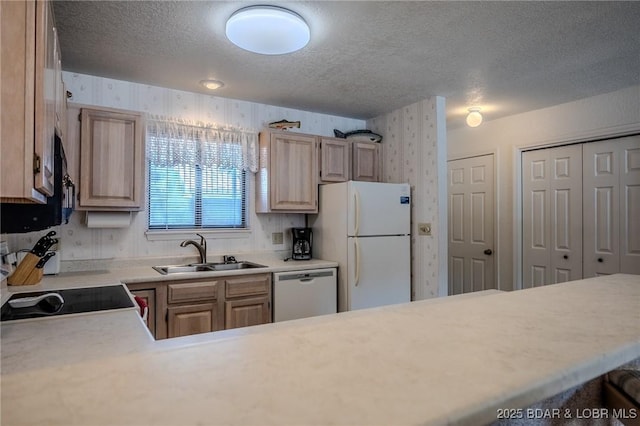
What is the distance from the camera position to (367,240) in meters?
3.34

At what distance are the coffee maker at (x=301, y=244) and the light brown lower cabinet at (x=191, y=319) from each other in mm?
1018

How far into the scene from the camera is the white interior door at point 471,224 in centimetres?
430

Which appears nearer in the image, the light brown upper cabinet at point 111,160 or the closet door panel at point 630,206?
the light brown upper cabinet at point 111,160

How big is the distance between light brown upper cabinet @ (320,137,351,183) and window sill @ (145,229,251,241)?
0.93 meters

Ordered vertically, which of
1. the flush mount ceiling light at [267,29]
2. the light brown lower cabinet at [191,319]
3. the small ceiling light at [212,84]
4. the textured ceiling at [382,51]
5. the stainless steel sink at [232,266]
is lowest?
the light brown lower cabinet at [191,319]

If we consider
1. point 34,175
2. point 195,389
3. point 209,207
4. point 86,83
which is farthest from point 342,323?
point 86,83

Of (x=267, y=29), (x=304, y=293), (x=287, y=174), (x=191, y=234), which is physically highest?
(x=267, y=29)

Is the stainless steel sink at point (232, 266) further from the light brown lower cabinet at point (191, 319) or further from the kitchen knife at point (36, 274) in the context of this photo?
the kitchen knife at point (36, 274)

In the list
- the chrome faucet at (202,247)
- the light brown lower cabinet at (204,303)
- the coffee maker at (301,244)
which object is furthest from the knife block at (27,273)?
A: the coffee maker at (301,244)

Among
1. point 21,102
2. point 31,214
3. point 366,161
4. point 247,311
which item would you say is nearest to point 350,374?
point 21,102

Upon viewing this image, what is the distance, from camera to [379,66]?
9.05ft

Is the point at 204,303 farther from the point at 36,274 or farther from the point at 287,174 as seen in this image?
the point at 287,174

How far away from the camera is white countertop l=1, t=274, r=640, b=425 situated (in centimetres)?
50

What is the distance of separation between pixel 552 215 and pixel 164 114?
374 cm
